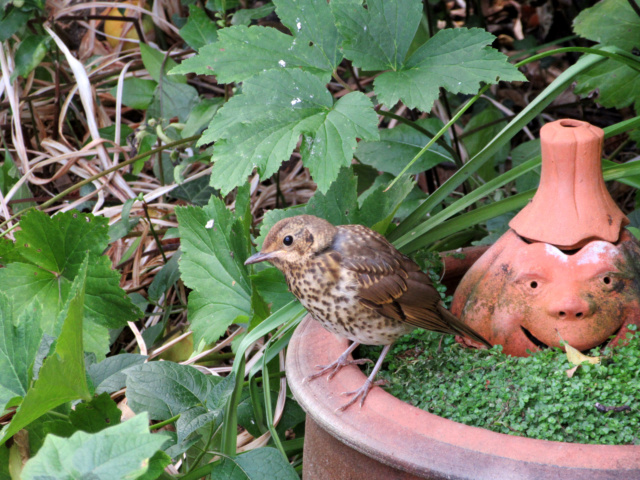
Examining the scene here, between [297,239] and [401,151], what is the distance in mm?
1005

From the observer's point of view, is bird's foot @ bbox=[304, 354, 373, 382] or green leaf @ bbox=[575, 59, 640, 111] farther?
green leaf @ bbox=[575, 59, 640, 111]

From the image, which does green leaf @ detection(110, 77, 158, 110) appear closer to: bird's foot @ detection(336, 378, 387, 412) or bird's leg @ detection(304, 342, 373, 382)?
bird's leg @ detection(304, 342, 373, 382)

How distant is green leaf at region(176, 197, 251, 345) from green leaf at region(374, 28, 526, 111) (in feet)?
2.16

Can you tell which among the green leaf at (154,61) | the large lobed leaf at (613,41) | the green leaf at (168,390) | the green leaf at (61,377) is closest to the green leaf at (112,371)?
the green leaf at (168,390)

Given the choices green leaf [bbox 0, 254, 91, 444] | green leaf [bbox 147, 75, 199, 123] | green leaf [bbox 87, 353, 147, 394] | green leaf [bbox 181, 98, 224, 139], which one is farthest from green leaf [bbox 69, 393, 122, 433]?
green leaf [bbox 147, 75, 199, 123]

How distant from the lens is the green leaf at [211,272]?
2.32 meters

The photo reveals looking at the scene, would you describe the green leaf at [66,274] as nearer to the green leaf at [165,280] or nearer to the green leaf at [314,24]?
the green leaf at [165,280]

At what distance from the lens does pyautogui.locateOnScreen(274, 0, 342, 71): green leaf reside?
2273 mm

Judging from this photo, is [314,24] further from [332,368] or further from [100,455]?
[100,455]

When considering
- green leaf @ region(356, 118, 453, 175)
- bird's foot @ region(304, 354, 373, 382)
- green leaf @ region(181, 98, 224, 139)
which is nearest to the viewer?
bird's foot @ region(304, 354, 373, 382)

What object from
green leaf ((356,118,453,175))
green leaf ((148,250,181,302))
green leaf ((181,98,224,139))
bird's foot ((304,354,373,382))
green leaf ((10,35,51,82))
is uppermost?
green leaf ((10,35,51,82))

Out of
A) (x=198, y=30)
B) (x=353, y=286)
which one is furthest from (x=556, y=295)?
(x=198, y=30)

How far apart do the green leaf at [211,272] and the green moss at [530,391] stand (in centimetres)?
55

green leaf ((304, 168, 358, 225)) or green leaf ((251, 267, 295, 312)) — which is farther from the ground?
green leaf ((304, 168, 358, 225))
